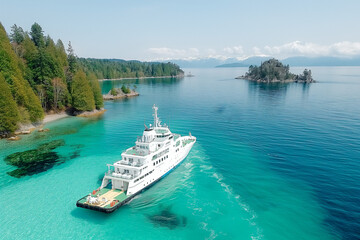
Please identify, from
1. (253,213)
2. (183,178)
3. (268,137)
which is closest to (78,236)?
(183,178)

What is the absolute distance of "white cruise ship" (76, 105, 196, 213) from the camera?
95.7 ft

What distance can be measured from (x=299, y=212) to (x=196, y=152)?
23680mm

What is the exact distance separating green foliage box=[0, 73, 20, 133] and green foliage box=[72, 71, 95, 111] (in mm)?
23880

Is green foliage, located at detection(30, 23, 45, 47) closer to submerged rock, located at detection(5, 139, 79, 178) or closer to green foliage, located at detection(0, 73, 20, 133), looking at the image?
green foliage, located at detection(0, 73, 20, 133)

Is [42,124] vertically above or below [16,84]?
below

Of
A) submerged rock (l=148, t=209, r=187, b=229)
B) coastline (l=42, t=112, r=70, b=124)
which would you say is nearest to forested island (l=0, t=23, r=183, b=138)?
coastline (l=42, t=112, r=70, b=124)

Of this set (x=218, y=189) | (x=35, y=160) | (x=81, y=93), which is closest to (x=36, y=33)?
(x=81, y=93)

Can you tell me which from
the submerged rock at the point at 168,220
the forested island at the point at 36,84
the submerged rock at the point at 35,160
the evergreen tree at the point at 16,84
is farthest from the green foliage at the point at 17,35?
the submerged rock at the point at 168,220

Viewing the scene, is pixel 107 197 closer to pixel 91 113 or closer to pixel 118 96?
pixel 91 113

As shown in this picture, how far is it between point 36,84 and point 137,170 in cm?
6069

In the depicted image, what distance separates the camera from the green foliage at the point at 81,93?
77.7m

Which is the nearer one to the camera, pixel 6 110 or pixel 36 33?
pixel 6 110

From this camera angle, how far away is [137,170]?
32.9 meters

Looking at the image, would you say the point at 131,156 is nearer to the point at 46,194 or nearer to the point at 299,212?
the point at 46,194
